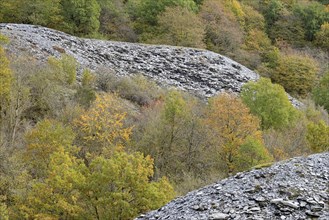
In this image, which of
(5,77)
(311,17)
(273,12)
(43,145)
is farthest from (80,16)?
(311,17)

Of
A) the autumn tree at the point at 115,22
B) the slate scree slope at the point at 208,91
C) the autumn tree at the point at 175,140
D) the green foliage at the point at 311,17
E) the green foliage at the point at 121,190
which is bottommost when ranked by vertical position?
the autumn tree at the point at 175,140

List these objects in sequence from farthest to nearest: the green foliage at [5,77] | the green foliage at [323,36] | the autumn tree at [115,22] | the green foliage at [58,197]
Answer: the green foliage at [323,36]
the autumn tree at [115,22]
the green foliage at [5,77]
the green foliage at [58,197]

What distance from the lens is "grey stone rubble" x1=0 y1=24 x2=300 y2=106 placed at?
4862 centimetres

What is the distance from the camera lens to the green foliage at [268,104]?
4231 cm

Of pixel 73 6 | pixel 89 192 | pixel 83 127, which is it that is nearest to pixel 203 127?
pixel 83 127

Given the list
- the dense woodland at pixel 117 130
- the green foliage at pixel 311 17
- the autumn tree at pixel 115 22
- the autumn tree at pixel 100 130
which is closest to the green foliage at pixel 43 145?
the dense woodland at pixel 117 130

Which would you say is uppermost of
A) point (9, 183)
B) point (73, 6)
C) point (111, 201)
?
point (73, 6)

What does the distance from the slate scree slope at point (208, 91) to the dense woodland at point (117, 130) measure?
261 cm

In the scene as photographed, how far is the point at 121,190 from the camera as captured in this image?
21078mm

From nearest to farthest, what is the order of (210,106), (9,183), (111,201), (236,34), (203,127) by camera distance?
(111,201) → (9,183) → (203,127) → (210,106) → (236,34)

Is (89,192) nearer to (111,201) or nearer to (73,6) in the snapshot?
(111,201)

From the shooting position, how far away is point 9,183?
24.9 meters

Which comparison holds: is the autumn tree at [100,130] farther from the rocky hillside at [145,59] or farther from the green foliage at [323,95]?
the green foliage at [323,95]

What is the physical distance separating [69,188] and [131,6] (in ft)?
224
